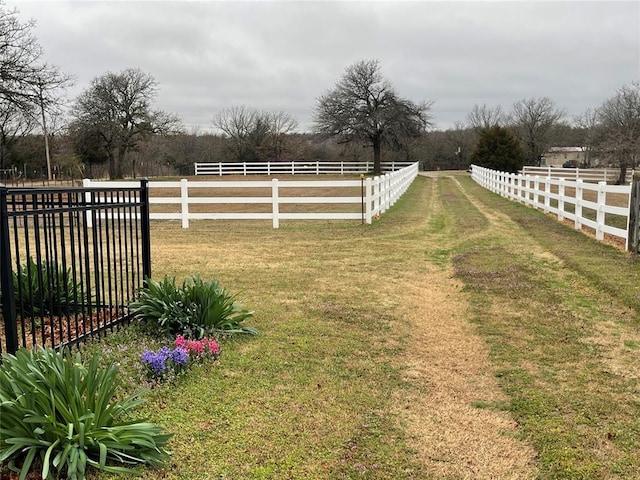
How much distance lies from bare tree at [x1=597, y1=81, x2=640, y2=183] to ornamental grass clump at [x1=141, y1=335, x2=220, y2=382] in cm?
3516

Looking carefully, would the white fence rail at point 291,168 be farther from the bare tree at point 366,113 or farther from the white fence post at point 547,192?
the white fence post at point 547,192

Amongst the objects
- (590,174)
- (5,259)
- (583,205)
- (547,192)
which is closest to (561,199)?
(547,192)

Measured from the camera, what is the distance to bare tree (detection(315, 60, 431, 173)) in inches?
1753

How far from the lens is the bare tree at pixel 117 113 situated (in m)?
46.0

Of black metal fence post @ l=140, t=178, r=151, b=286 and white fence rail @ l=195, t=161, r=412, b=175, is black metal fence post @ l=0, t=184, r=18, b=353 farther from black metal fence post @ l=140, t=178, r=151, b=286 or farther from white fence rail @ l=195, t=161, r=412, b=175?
white fence rail @ l=195, t=161, r=412, b=175

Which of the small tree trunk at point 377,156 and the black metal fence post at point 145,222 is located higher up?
the small tree trunk at point 377,156

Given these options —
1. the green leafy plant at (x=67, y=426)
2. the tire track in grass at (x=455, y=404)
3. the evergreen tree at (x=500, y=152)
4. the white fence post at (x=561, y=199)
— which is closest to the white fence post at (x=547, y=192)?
the white fence post at (x=561, y=199)

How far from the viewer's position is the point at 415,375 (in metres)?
4.47

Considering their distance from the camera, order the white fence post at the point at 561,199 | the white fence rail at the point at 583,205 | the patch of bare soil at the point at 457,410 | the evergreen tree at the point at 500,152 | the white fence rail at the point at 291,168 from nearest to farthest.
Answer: the patch of bare soil at the point at 457,410
the white fence rail at the point at 583,205
the white fence post at the point at 561,199
the evergreen tree at the point at 500,152
the white fence rail at the point at 291,168

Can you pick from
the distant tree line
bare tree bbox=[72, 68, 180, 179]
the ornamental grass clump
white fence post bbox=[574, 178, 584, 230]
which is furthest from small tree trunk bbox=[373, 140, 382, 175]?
the ornamental grass clump

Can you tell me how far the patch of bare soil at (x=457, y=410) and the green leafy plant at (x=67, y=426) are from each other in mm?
1611

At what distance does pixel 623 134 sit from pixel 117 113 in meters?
39.1

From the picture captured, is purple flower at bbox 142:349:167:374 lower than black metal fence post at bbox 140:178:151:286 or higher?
lower

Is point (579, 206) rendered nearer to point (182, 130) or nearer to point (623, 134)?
point (623, 134)
